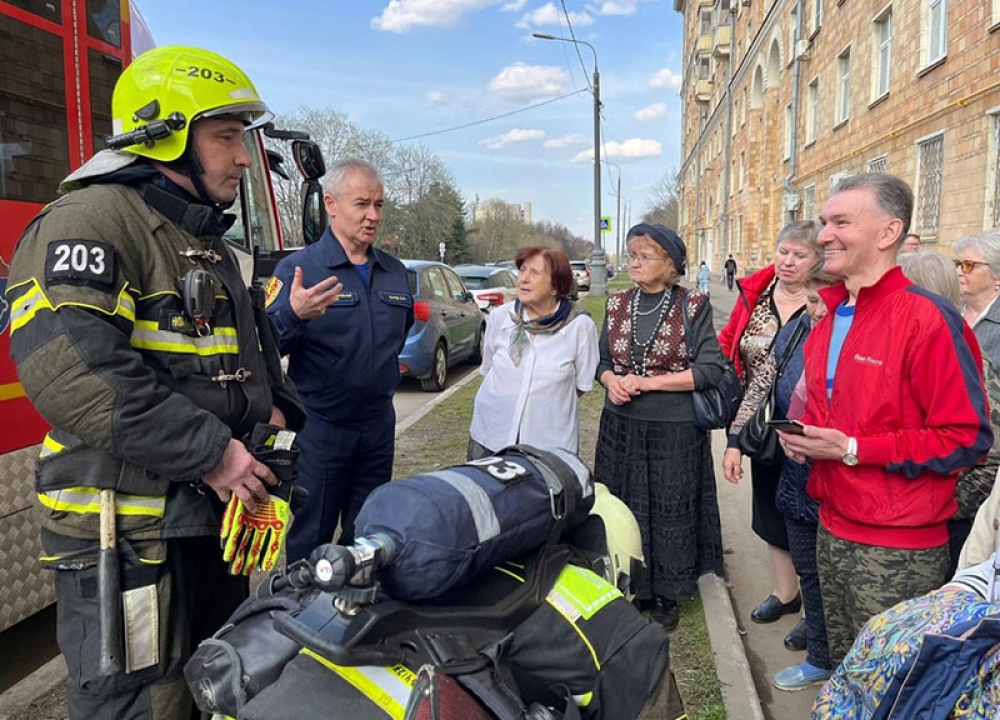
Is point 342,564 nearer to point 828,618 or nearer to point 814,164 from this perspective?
point 828,618

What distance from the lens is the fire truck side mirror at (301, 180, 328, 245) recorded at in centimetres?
482

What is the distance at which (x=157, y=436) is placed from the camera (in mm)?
1666

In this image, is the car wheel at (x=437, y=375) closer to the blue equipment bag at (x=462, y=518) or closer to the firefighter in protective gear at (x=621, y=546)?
the firefighter in protective gear at (x=621, y=546)

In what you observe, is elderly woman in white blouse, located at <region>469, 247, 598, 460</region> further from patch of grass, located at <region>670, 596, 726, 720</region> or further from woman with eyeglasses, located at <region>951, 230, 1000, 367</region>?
woman with eyeglasses, located at <region>951, 230, 1000, 367</region>

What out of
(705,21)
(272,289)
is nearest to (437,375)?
(272,289)

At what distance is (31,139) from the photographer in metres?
2.99

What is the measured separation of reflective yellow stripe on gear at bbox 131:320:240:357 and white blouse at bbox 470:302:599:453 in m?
1.67

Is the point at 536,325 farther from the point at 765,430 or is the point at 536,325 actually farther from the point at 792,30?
the point at 792,30

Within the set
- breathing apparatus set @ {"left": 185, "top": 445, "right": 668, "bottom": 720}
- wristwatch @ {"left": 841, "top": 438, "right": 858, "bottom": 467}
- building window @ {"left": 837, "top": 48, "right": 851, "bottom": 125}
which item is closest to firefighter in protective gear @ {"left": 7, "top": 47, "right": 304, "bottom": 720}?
breathing apparatus set @ {"left": 185, "top": 445, "right": 668, "bottom": 720}

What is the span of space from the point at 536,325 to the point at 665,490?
102 cm

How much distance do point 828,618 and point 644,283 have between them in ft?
5.38

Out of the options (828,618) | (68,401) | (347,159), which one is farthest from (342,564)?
(347,159)

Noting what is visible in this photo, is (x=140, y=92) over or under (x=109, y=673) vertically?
over

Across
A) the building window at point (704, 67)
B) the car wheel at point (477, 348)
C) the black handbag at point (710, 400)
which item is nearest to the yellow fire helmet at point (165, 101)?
the black handbag at point (710, 400)
